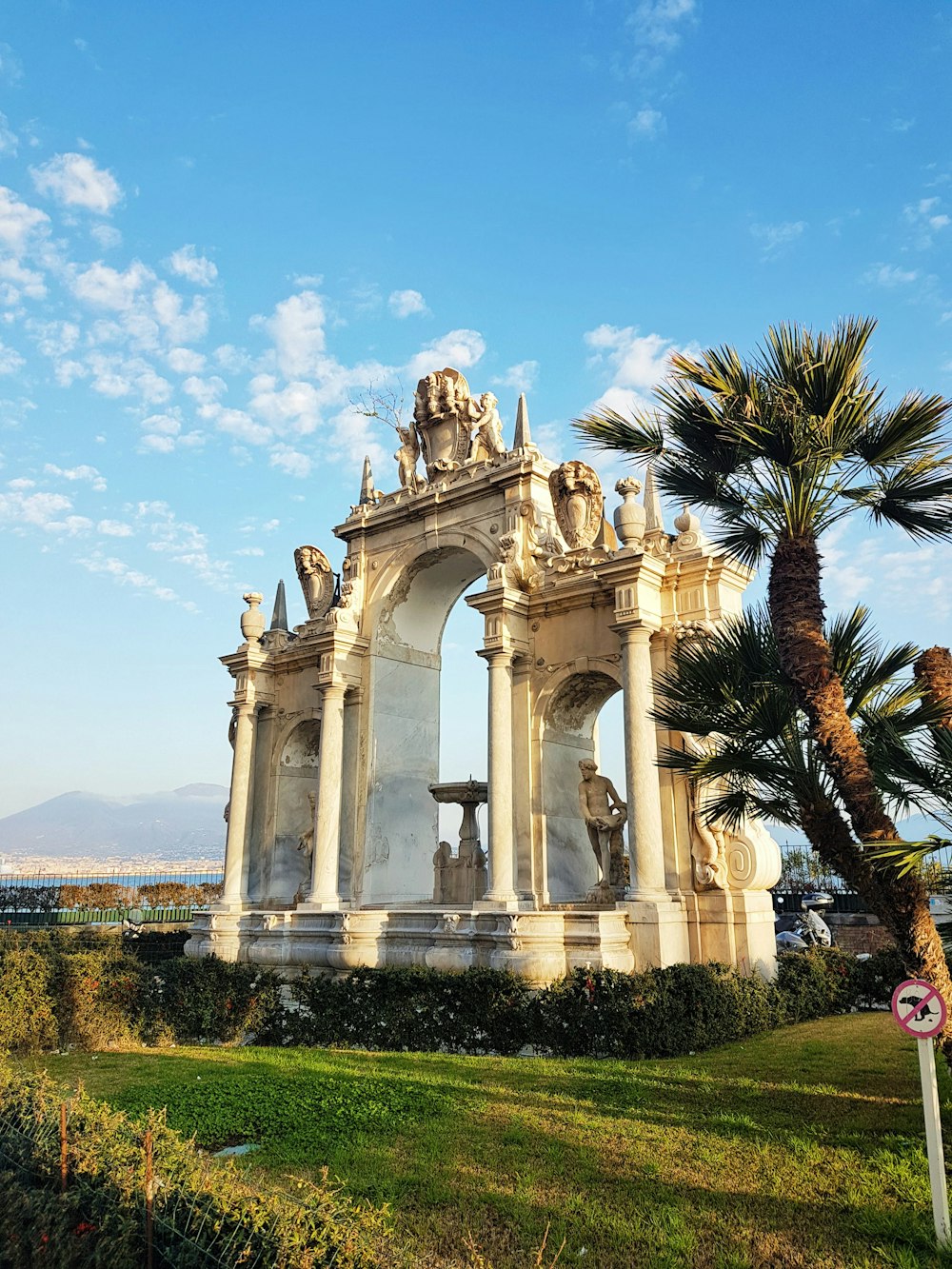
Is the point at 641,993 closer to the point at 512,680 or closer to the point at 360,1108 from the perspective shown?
the point at 360,1108

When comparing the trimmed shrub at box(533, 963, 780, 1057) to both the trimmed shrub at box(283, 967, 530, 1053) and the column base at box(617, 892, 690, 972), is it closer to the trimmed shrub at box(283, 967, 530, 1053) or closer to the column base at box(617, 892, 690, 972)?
the trimmed shrub at box(283, 967, 530, 1053)

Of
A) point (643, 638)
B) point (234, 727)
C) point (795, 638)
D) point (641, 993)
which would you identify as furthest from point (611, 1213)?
point (234, 727)

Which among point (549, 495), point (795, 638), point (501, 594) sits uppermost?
point (549, 495)

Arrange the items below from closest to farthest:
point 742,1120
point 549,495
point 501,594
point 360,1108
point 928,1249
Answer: point 928,1249, point 742,1120, point 360,1108, point 501,594, point 549,495

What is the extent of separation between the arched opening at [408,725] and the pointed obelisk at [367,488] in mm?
2242

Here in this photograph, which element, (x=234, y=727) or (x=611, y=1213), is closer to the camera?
(x=611, y=1213)

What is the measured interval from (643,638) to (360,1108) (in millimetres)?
9435

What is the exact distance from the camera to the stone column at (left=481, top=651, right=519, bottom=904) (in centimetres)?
1734

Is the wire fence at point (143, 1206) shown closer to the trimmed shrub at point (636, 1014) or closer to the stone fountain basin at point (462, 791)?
the trimmed shrub at point (636, 1014)

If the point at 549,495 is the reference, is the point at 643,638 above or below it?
below

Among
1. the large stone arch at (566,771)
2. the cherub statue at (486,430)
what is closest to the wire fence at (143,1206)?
the large stone arch at (566,771)

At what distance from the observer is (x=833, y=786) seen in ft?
28.1

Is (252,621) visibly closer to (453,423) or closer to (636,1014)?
(453,423)

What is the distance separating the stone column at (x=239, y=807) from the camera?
22922 millimetres
